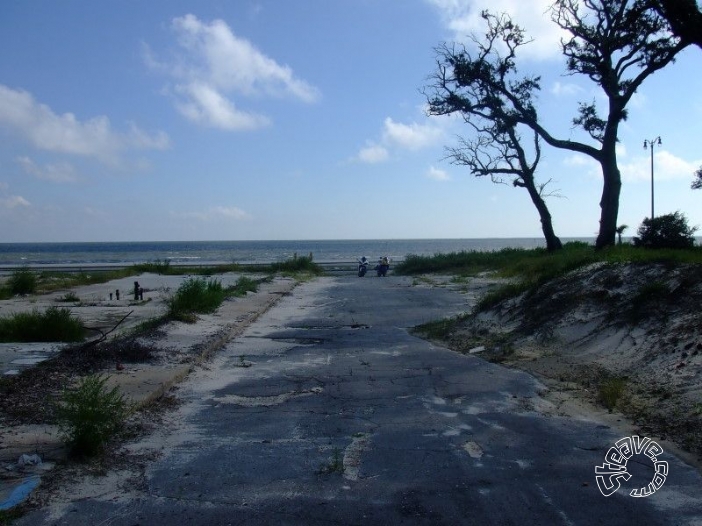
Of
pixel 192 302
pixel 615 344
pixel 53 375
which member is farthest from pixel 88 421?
pixel 192 302

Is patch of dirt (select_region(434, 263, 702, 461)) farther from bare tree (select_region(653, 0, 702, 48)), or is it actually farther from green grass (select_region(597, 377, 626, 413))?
bare tree (select_region(653, 0, 702, 48))

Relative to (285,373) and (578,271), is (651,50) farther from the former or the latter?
(285,373)

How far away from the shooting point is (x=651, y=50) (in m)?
23.4

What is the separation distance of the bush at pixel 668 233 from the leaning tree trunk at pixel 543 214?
15345 millimetres

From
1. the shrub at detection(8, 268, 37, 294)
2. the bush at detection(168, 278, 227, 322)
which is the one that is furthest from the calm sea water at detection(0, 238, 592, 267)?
the bush at detection(168, 278, 227, 322)

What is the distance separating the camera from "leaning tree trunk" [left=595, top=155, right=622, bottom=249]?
958 inches

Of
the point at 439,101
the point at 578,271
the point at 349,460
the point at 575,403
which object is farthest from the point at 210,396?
the point at 439,101

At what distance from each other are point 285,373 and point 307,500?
5069 millimetres

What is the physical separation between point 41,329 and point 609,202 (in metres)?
19.5

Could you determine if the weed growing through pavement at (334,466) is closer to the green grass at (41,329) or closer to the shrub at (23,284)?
the green grass at (41,329)

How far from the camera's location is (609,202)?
24891 millimetres

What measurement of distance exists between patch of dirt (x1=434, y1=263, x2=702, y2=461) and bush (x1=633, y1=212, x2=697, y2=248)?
5.38 meters

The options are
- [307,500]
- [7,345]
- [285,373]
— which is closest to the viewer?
[307,500]

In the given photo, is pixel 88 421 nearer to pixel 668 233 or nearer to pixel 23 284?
pixel 668 233
